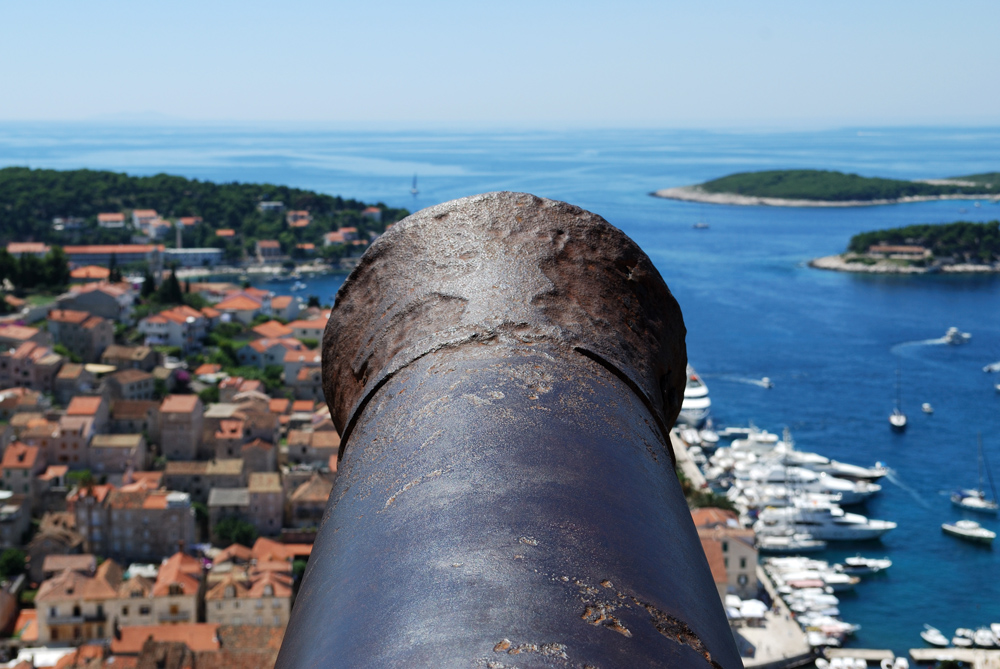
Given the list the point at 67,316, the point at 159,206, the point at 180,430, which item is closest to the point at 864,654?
the point at 180,430

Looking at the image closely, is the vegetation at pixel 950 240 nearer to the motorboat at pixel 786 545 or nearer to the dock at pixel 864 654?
the motorboat at pixel 786 545

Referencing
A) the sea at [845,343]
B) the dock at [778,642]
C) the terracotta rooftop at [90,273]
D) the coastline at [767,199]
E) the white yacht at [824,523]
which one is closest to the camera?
the dock at [778,642]

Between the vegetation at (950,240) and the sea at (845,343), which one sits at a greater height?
the vegetation at (950,240)

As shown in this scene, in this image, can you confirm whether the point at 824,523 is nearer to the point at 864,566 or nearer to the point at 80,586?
the point at 864,566

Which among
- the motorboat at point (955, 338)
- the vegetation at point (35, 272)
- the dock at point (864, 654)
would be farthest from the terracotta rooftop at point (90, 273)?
the dock at point (864, 654)

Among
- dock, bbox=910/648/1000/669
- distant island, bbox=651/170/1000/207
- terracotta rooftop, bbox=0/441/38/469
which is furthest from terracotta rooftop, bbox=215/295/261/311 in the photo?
distant island, bbox=651/170/1000/207

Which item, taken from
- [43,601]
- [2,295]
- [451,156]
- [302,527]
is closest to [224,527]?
[302,527]
